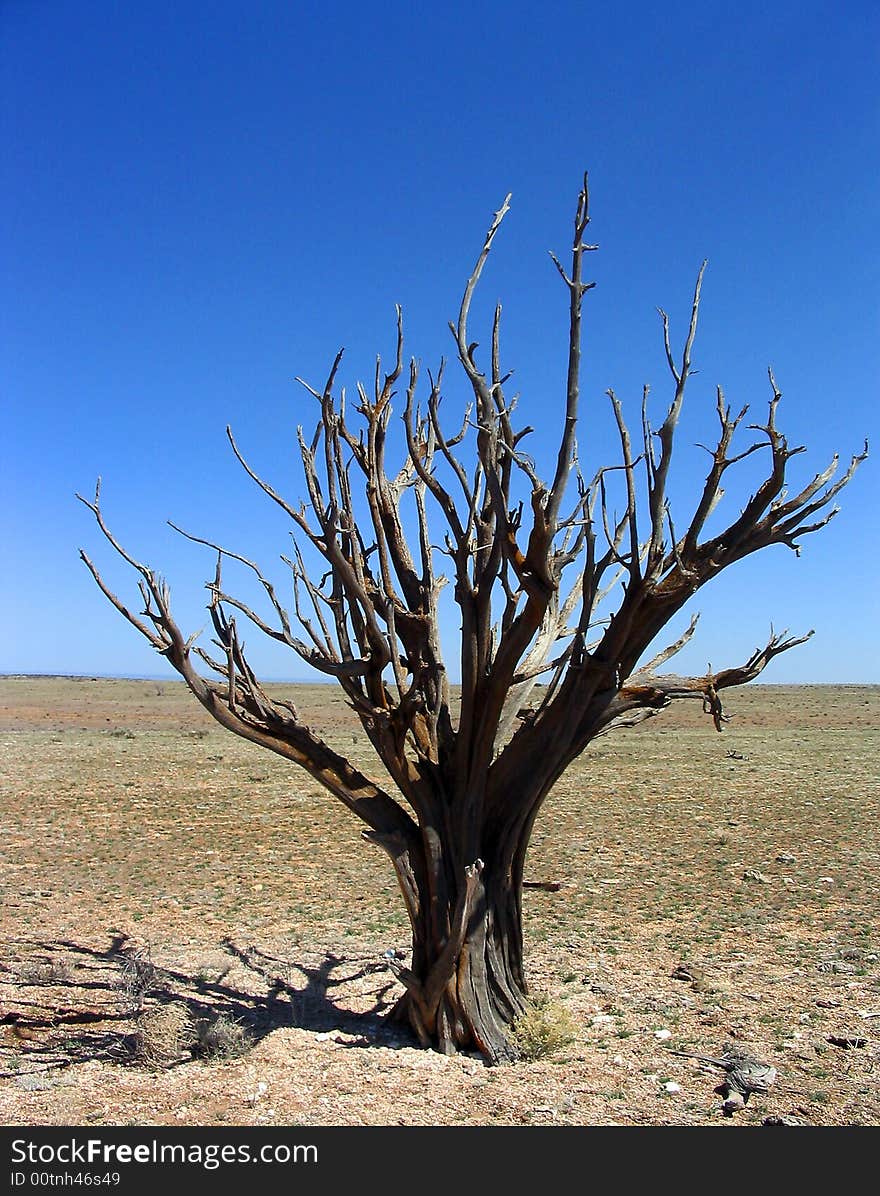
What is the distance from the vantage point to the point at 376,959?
7.98m

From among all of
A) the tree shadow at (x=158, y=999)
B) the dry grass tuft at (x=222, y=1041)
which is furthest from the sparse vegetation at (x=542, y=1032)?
the dry grass tuft at (x=222, y=1041)

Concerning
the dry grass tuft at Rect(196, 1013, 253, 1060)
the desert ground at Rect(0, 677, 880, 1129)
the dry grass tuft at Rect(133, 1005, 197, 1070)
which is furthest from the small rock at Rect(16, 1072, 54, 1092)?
the dry grass tuft at Rect(196, 1013, 253, 1060)

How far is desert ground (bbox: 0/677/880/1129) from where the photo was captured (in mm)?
Answer: 5012

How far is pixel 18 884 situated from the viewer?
1034 centimetres

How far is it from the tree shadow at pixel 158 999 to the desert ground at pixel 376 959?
0.03 metres

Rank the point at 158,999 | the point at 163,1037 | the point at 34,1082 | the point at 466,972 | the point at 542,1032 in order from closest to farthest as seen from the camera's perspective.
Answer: the point at 34,1082 → the point at 466,972 → the point at 542,1032 → the point at 163,1037 → the point at 158,999

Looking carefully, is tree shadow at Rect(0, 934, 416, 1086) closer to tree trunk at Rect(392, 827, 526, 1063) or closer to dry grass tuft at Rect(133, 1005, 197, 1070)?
dry grass tuft at Rect(133, 1005, 197, 1070)

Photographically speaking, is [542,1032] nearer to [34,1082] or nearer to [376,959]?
[376,959]

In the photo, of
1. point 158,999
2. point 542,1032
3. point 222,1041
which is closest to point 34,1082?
point 222,1041

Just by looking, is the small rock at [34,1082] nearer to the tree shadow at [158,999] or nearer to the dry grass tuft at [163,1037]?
the tree shadow at [158,999]

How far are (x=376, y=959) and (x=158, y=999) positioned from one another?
2.06 metres

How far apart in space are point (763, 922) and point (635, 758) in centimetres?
1503
